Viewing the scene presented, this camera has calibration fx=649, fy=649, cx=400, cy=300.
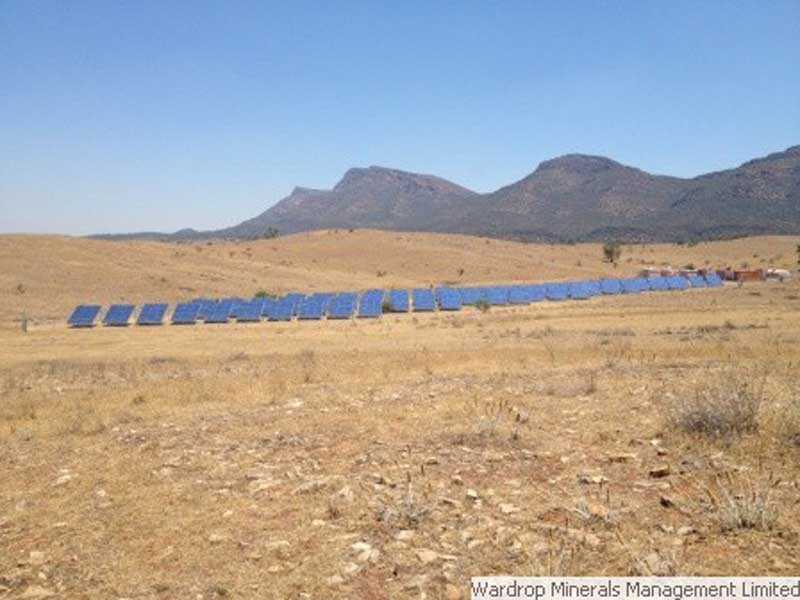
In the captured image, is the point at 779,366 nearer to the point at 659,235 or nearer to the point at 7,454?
the point at 7,454

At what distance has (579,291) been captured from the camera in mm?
53438

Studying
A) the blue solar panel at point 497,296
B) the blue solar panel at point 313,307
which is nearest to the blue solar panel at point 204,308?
the blue solar panel at point 313,307

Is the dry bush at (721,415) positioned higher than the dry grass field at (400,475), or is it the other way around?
the dry bush at (721,415)

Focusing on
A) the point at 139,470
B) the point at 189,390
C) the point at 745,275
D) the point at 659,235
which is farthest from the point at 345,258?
the point at 659,235

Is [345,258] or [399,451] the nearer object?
[399,451]

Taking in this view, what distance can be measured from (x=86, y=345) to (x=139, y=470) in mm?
26250

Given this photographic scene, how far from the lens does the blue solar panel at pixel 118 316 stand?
41125 millimetres

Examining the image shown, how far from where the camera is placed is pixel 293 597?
4.54 meters

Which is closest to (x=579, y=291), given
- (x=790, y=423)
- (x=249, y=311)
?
(x=249, y=311)

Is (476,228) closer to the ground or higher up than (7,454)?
higher up

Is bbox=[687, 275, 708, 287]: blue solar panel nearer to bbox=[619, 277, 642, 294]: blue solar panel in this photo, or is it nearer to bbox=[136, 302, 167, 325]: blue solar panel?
bbox=[619, 277, 642, 294]: blue solar panel

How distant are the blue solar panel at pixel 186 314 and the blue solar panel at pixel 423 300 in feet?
48.9

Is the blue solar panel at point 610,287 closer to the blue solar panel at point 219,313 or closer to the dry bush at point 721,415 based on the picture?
the blue solar panel at point 219,313

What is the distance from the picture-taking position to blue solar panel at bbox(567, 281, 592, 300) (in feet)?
171
